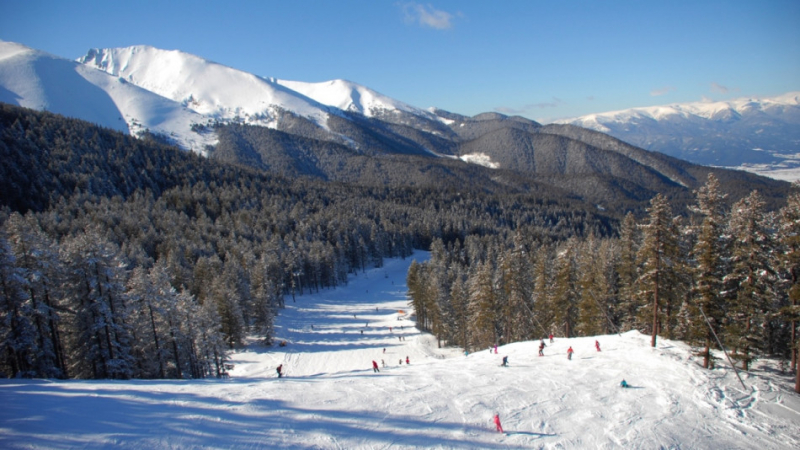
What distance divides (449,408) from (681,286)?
61.6 ft

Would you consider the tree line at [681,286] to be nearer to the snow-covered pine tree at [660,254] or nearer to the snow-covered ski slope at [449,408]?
the snow-covered pine tree at [660,254]

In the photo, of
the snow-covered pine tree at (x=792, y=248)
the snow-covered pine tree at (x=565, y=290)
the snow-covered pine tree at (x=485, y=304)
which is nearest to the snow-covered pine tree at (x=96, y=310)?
the snow-covered pine tree at (x=485, y=304)

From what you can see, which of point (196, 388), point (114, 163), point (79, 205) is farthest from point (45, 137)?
point (196, 388)

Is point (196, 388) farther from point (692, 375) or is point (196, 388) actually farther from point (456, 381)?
point (692, 375)

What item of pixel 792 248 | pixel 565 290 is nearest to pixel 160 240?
pixel 565 290

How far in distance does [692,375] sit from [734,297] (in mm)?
5778

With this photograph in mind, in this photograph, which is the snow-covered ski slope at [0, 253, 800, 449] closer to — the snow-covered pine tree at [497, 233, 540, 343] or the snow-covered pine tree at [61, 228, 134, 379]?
the snow-covered pine tree at [61, 228, 134, 379]

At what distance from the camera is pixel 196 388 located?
19953 millimetres

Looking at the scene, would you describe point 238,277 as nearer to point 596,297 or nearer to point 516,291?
point 516,291

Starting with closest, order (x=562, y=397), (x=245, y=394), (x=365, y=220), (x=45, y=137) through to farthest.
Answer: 1. (x=245, y=394)
2. (x=562, y=397)
3. (x=365, y=220)
4. (x=45, y=137)

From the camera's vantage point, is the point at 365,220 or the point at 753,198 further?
the point at 365,220

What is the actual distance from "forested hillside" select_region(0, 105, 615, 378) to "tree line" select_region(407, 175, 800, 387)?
26.6 meters

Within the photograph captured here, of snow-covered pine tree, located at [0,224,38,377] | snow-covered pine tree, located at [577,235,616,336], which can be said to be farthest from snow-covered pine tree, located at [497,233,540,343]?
snow-covered pine tree, located at [0,224,38,377]

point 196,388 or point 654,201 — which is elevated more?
point 654,201
